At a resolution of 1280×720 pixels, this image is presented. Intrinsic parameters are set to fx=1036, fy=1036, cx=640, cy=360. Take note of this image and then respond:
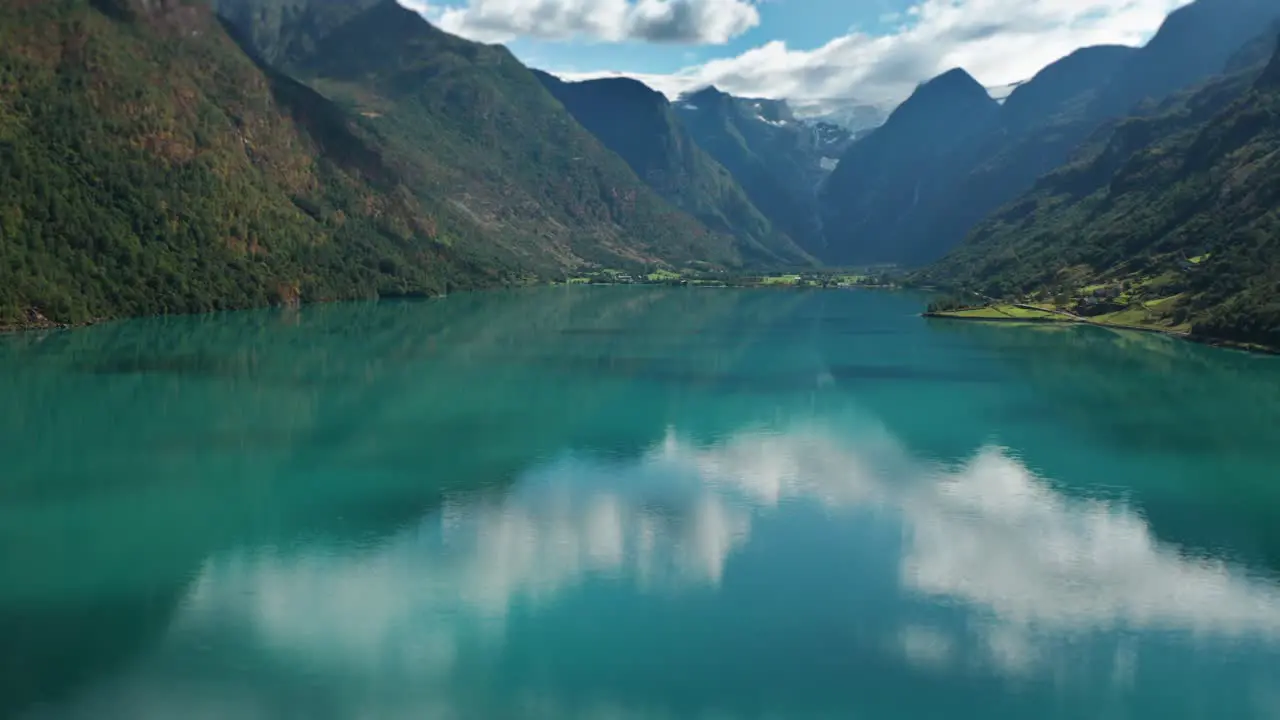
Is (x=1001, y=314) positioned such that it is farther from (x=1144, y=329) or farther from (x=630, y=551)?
(x=630, y=551)

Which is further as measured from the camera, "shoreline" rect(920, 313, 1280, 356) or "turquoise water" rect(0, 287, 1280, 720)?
"shoreline" rect(920, 313, 1280, 356)

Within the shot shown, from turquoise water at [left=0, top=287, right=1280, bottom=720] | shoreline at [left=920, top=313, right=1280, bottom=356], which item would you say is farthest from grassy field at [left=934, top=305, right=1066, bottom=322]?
turquoise water at [left=0, top=287, right=1280, bottom=720]

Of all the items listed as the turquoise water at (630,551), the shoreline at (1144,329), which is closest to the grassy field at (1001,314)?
the shoreline at (1144,329)

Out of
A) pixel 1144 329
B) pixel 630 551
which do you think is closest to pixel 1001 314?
pixel 1144 329

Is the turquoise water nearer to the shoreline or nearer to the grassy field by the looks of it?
the shoreline

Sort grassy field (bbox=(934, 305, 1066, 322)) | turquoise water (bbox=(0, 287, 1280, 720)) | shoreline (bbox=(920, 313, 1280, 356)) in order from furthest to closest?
grassy field (bbox=(934, 305, 1066, 322)) → shoreline (bbox=(920, 313, 1280, 356)) → turquoise water (bbox=(0, 287, 1280, 720))

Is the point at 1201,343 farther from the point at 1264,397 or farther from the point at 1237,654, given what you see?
the point at 1237,654
